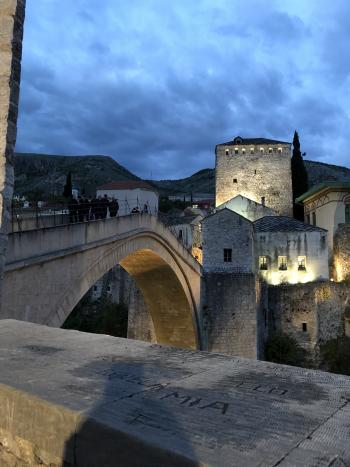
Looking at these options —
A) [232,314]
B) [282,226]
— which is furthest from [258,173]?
[232,314]

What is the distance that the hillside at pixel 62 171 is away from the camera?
90.1 m

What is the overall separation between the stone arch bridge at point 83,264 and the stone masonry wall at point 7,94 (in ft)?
8.61

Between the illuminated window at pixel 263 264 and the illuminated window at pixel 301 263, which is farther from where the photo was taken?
the illuminated window at pixel 263 264

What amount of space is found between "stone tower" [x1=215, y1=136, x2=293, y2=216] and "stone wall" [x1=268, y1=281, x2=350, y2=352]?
16.0m

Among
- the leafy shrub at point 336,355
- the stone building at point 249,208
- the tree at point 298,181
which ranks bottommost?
the leafy shrub at point 336,355

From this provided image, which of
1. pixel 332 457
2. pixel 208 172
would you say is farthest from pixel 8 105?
pixel 208 172

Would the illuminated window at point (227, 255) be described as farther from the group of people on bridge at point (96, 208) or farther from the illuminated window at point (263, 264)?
the group of people on bridge at point (96, 208)

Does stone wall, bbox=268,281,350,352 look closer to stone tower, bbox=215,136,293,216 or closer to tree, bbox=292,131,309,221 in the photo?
stone tower, bbox=215,136,293,216

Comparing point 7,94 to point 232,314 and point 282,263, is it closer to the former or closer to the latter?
point 232,314

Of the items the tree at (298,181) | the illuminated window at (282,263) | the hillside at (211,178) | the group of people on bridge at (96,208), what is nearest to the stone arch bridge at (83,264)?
the group of people on bridge at (96,208)

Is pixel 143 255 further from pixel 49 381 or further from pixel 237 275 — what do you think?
pixel 49 381

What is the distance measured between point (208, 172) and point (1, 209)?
94.2 meters

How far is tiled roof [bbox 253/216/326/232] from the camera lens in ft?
86.1

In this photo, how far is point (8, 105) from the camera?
479 centimetres
